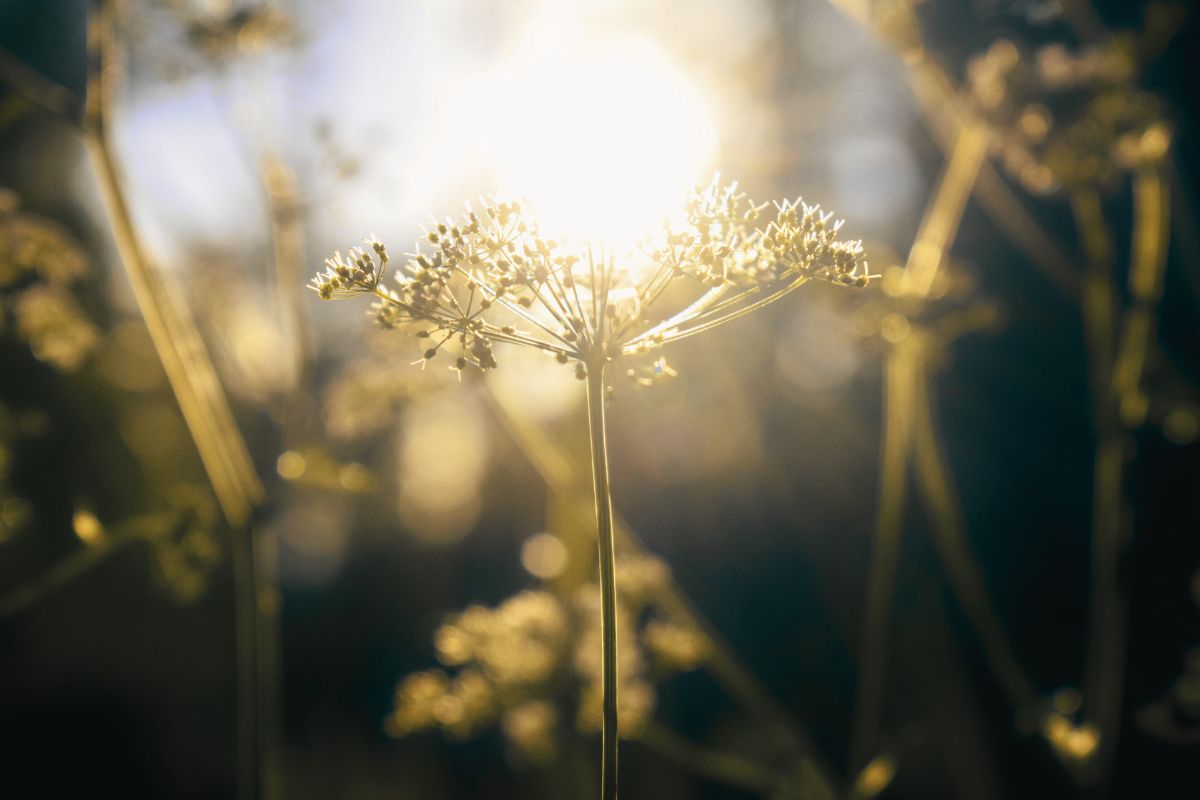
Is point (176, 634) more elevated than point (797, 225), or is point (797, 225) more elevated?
point (176, 634)

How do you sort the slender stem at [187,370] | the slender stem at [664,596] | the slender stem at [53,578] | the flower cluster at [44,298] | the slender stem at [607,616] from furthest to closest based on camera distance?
the slender stem at [664,596], the flower cluster at [44,298], the slender stem at [187,370], the slender stem at [53,578], the slender stem at [607,616]

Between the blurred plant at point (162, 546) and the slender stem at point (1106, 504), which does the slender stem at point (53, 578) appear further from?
the slender stem at point (1106, 504)

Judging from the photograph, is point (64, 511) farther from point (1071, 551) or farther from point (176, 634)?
point (1071, 551)

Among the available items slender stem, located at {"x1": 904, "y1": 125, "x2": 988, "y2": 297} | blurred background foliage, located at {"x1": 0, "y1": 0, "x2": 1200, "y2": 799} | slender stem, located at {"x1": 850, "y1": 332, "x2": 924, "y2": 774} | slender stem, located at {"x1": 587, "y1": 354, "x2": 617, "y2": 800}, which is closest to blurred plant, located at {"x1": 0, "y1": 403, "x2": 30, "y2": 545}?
blurred background foliage, located at {"x1": 0, "y1": 0, "x2": 1200, "y2": 799}

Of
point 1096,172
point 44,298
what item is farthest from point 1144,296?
point 44,298

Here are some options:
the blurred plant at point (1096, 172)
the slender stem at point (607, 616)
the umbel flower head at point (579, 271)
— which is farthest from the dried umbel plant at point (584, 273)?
the blurred plant at point (1096, 172)

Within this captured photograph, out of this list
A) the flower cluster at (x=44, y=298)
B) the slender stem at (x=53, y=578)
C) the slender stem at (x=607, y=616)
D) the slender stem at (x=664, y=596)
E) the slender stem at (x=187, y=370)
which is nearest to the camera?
the slender stem at (x=607, y=616)

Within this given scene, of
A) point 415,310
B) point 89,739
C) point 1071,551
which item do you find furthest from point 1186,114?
point 89,739
